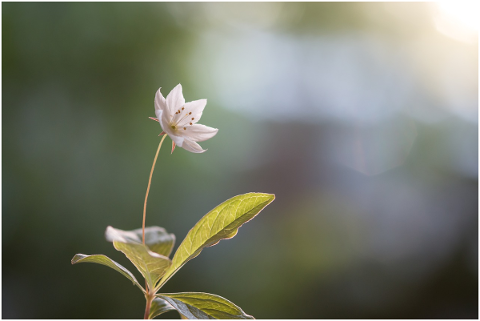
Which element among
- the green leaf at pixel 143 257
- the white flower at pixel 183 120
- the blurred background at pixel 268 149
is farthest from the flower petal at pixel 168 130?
the blurred background at pixel 268 149

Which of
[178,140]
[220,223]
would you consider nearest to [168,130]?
[178,140]

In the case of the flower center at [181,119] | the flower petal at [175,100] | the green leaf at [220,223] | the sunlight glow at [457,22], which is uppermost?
the sunlight glow at [457,22]

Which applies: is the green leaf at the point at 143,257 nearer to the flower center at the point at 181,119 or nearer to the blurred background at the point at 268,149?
the flower center at the point at 181,119

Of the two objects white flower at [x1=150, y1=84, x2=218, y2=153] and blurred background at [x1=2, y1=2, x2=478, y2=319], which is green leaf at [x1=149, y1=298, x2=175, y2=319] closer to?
white flower at [x1=150, y1=84, x2=218, y2=153]

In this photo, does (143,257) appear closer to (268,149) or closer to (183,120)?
(183,120)

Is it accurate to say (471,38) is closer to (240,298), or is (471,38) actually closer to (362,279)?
(362,279)

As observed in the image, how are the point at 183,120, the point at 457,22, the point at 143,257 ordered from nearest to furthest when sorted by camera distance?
the point at 143,257
the point at 183,120
the point at 457,22
